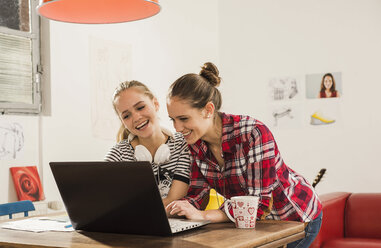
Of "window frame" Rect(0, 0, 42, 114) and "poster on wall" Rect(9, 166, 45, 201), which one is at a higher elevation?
"window frame" Rect(0, 0, 42, 114)

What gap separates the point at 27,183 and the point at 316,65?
2839 millimetres

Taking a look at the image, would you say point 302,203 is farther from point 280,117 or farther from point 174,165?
point 280,117

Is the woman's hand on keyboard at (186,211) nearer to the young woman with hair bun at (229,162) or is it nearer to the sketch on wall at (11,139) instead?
the young woman with hair bun at (229,162)

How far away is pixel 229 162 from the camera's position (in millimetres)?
1660

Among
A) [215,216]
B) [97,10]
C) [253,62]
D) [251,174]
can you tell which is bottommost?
[215,216]

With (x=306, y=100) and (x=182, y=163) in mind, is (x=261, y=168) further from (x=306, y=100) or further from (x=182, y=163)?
(x=306, y=100)

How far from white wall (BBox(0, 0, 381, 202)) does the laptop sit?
2107 millimetres

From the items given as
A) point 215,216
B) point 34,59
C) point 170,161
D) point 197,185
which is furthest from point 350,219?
point 34,59

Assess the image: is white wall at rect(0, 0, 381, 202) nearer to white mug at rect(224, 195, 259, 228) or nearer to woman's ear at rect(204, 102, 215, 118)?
woman's ear at rect(204, 102, 215, 118)

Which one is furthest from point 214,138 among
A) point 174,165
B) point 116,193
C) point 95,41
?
point 95,41

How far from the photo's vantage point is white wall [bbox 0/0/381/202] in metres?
3.63

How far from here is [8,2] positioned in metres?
3.27

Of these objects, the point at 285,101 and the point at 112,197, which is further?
the point at 285,101

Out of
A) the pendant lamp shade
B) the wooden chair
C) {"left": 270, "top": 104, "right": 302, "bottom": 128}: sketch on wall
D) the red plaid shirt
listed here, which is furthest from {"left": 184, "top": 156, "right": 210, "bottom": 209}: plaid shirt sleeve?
{"left": 270, "top": 104, "right": 302, "bottom": 128}: sketch on wall
